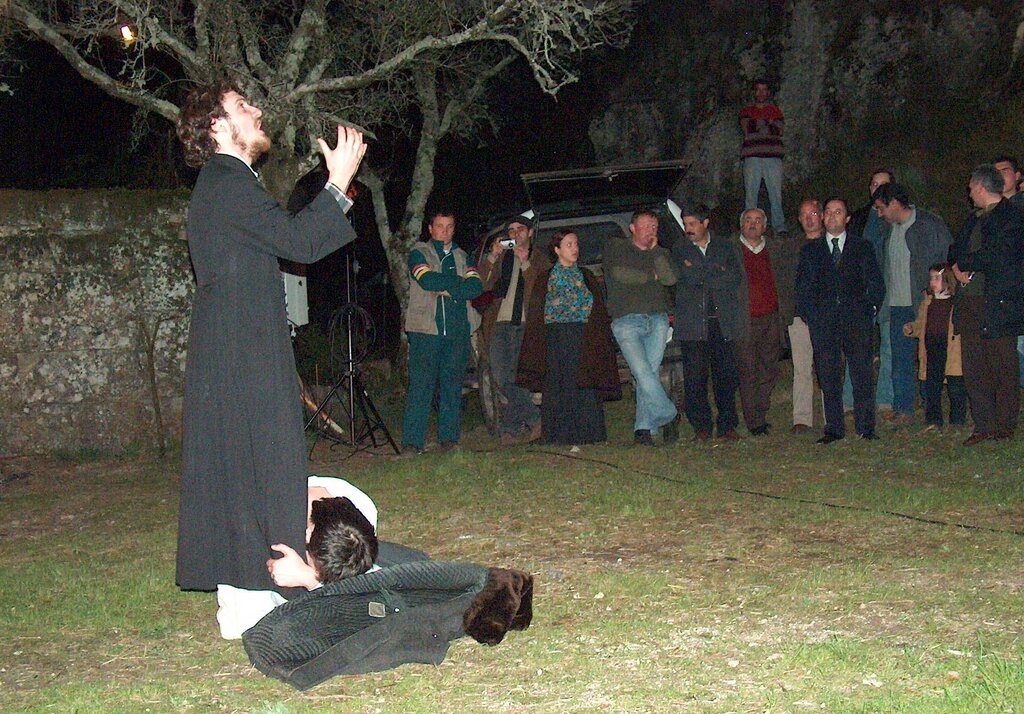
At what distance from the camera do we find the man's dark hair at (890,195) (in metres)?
10.1

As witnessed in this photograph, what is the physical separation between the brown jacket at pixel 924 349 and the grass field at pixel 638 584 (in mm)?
637

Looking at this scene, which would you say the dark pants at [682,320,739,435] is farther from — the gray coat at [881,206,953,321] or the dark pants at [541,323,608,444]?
the gray coat at [881,206,953,321]

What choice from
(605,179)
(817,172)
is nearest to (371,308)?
(817,172)

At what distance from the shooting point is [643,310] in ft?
32.4

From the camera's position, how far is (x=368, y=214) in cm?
2175

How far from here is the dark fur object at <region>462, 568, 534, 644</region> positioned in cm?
473

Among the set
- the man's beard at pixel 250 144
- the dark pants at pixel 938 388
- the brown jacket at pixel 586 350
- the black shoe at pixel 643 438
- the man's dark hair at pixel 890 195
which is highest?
the man's dark hair at pixel 890 195

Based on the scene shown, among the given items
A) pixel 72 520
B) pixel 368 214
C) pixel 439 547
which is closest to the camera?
pixel 439 547

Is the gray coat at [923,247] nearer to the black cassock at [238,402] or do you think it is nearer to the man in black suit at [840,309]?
the man in black suit at [840,309]

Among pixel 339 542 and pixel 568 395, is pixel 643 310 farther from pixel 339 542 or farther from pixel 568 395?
pixel 339 542

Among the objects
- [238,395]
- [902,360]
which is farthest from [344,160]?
[902,360]

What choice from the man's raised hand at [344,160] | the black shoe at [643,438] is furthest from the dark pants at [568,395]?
the man's raised hand at [344,160]

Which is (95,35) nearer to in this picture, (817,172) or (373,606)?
(373,606)

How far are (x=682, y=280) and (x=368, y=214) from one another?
1259 centimetres
